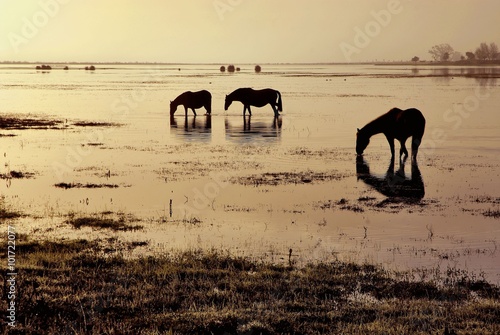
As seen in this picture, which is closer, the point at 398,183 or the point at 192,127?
the point at 398,183

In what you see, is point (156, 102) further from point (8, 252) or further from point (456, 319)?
point (456, 319)

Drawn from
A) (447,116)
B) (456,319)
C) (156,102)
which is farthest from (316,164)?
(156,102)

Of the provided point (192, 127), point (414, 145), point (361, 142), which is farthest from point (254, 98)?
point (414, 145)

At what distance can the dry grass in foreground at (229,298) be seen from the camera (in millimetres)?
7387

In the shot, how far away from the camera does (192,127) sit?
105 ft

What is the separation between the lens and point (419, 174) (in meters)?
18.8

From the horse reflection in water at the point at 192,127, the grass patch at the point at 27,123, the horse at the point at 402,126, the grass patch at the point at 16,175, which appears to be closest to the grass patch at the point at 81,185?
the grass patch at the point at 16,175

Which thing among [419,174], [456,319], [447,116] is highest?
[447,116]

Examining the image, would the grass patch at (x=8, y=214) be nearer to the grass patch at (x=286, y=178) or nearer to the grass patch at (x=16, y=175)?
the grass patch at (x=16, y=175)

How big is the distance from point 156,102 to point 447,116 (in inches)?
855

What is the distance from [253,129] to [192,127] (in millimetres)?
3041

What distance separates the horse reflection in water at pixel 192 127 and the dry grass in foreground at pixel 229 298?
1769cm

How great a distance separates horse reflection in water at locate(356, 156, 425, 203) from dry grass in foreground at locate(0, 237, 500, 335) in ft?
20.1

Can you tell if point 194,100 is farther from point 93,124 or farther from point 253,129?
point 253,129
